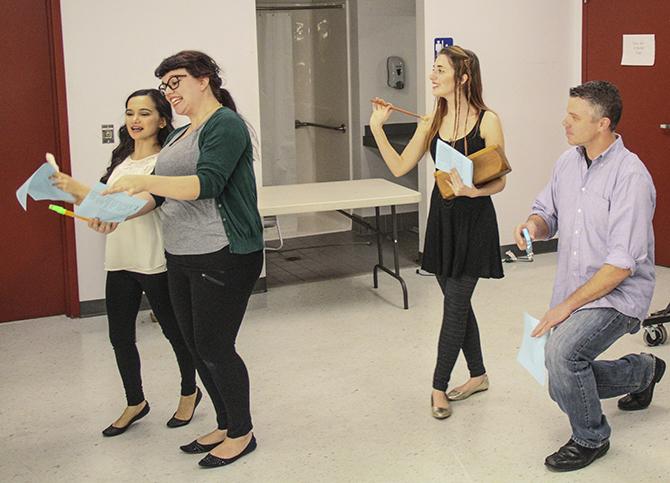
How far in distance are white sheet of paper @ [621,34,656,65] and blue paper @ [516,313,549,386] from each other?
3319 mm

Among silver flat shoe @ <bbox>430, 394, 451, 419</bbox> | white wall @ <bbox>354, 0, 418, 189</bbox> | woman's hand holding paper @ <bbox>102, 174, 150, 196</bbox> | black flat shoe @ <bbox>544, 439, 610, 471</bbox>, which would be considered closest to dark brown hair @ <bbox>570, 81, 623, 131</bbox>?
black flat shoe @ <bbox>544, 439, 610, 471</bbox>

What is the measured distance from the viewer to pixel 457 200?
3516 millimetres

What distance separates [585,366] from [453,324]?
0.66 meters

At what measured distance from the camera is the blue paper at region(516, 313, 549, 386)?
10.4ft

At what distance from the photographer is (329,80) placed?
24.9 ft

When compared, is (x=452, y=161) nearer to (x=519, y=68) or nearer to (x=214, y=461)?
(x=214, y=461)

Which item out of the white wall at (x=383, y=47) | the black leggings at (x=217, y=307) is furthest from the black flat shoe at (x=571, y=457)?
the white wall at (x=383, y=47)

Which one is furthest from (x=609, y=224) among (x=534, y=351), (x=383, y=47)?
(x=383, y=47)

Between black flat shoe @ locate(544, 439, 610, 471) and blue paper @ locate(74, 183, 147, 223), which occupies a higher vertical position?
blue paper @ locate(74, 183, 147, 223)

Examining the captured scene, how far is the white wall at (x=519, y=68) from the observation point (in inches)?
239

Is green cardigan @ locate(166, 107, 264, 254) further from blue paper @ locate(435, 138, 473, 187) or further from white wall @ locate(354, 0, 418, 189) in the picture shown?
white wall @ locate(354, 0, 418, 189)

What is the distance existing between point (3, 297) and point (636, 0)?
4.26 m

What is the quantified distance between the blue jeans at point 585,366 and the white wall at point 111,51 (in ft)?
9.87

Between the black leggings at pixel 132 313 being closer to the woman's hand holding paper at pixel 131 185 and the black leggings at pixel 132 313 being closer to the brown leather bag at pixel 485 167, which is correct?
the woman's hand holding paper at pixel 131 185
